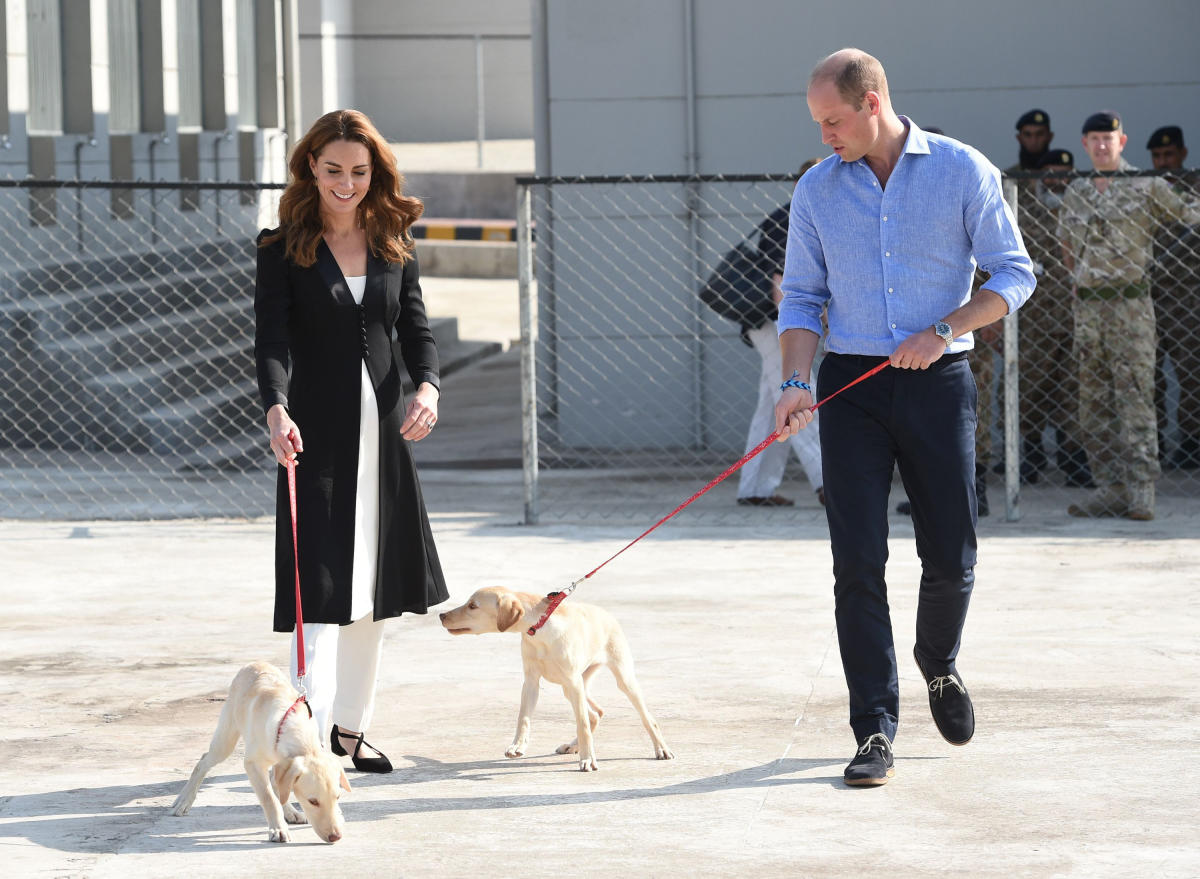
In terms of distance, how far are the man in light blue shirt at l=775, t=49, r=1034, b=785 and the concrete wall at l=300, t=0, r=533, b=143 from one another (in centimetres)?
2191

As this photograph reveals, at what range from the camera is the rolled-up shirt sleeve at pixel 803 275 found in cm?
448

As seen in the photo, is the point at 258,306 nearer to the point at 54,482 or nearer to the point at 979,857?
the point at 979,857

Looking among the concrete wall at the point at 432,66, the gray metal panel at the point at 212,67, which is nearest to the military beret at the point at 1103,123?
the gray metal panel at the point at 212,67

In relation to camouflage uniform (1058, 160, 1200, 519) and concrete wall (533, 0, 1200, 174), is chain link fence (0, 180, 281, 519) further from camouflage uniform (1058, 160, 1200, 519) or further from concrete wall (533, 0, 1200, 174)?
camouflage uniform (1058, 160, 1200, 519)

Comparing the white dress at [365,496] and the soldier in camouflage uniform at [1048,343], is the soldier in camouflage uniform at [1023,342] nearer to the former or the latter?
the soldier in camouflage uniform at [1048,343]

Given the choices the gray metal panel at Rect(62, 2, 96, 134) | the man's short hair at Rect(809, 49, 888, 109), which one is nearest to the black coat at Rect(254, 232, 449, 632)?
the man's short hair at Rect(809, 49, 888, 109)

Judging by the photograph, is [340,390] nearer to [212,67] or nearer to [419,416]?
[419,416]

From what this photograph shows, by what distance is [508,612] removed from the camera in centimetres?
443

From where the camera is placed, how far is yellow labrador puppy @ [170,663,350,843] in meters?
3.87

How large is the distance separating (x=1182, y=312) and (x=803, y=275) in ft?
18.3

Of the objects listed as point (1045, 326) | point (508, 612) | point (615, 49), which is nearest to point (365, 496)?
point (508, 612)

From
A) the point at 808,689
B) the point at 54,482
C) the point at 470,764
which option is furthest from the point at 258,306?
the point at 54,482

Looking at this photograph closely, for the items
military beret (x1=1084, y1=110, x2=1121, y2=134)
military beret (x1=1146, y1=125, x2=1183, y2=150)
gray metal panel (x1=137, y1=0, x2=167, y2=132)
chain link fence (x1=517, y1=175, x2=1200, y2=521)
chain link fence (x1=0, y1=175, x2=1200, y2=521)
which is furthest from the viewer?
gray metal panel (x1=137, y1=0, x2=167, y2=132)

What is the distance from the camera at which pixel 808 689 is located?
541cm
